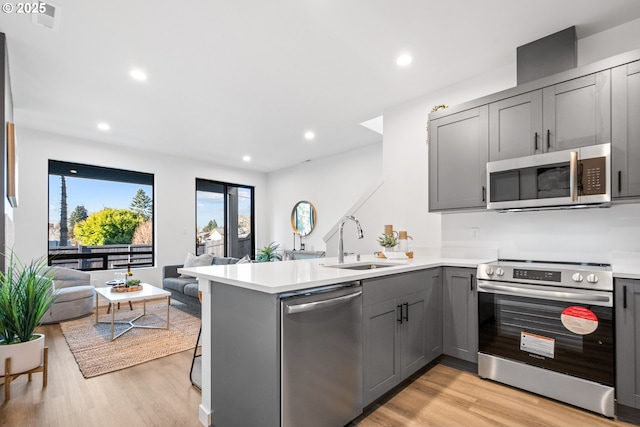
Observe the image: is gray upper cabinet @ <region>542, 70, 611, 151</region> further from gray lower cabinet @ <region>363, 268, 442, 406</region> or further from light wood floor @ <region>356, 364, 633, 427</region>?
light wood floor @ <region>356, 364, 633, 427</region>

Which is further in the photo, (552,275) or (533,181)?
(533,181)

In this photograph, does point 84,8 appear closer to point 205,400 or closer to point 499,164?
point 205,400

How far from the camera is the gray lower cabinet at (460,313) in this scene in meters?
2.51

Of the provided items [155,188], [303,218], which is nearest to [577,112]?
[303,218]

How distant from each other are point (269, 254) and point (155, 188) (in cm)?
282

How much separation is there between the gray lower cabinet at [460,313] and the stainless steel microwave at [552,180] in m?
0.69

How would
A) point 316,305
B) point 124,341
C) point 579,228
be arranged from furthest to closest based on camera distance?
Answer: point 124,341 < point 579,228 < point 316,305

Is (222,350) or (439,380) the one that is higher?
(222,350)

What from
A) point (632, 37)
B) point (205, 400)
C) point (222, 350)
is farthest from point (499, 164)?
→ point (205, 400)

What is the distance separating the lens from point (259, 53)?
2.83m

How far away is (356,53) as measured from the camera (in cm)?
284

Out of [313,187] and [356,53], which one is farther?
[313,187]

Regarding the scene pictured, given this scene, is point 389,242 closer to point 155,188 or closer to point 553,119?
point 553,119

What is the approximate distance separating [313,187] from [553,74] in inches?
196
